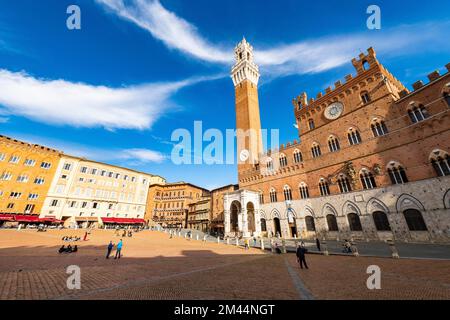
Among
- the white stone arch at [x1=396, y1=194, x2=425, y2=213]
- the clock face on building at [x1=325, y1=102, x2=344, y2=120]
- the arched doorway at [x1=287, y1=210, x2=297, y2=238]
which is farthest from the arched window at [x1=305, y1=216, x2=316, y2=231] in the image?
the clock face on building at [x1=325, y1=102, x2=344, y2=120]

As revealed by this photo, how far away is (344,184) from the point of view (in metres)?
24.6

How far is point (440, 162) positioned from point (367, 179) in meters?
6.22

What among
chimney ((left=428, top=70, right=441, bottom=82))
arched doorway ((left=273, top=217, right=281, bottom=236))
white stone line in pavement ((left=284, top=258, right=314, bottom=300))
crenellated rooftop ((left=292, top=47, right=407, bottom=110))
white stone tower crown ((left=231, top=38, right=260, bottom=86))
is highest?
white stone tower crown ((left=231, top=38, right=260, bottom=86))

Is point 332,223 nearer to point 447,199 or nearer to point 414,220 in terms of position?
point 414,220

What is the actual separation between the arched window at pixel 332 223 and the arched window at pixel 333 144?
9.22 metres

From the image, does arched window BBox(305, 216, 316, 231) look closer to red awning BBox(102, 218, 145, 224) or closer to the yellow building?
red awning BBox(102, 218, 145, 224)

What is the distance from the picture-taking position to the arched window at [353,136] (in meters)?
24.4

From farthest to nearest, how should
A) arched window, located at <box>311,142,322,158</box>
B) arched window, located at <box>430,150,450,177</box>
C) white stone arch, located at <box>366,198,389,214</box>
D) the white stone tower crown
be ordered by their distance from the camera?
1. the white stone tower crown
2. arched window, located at <box>311,142,322,158</box>
3. white stone arch, located at <box>366,198,389,214</box>
4. arched window, located at <box>430,150,450,177</box>

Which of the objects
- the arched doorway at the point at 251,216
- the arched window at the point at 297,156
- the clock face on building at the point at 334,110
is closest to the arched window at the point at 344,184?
the arched window at the point at 297,156

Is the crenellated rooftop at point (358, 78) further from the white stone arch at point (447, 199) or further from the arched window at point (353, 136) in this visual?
the white stone arch at point (447, 199)

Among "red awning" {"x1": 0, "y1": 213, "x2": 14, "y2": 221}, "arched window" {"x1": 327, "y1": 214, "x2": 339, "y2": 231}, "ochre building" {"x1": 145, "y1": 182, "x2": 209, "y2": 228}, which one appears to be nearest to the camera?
"arched window" {"x1": 327, "y1": 214, "x2": 339, "y2": 231}

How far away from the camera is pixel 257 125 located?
43.0 meters

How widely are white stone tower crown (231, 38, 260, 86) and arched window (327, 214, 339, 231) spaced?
1423 inches

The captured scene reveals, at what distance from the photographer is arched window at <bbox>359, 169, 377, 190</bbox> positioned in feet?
72.8
